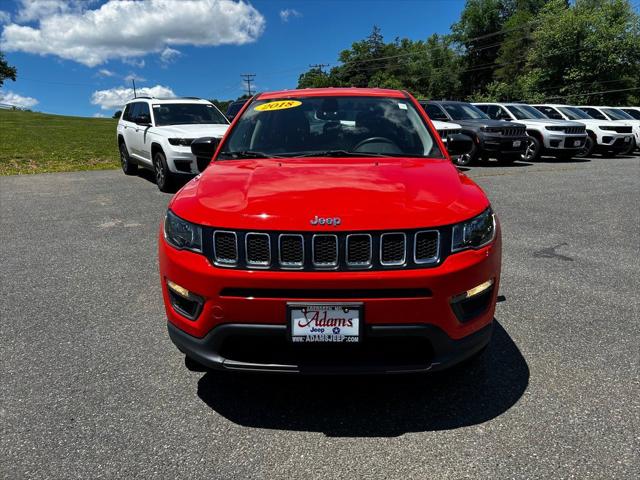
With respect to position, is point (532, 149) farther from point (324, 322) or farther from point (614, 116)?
point (324, 322)

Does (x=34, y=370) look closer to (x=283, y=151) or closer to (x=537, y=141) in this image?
(x=283, y=151)

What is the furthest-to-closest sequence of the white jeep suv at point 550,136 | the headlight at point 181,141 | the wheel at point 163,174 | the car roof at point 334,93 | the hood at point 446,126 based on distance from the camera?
the white jeep suv at point 550,136, the hood at point 446,126, the wheel at point 163,174, the headlight at point 181,141, the car roof at point 334,93

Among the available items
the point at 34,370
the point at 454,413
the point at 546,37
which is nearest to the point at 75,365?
the point at 34,370

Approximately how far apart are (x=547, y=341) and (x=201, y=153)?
2971 mm

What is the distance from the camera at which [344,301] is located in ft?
7.26

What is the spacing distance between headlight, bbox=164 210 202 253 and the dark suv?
1190 centimetres

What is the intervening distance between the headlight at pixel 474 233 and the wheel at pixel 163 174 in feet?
24.9

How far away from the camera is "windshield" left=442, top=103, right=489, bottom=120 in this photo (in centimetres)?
1486

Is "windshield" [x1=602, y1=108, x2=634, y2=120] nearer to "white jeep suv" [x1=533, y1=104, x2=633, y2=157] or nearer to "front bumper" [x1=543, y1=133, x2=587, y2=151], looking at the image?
"white jeep suv" [x1=533, y1=104, x2=633, y2=157]

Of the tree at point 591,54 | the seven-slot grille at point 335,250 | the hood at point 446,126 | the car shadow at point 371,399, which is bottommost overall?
the car shadow at point 371,399

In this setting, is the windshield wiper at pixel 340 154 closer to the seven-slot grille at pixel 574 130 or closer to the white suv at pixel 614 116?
the seven-slot grille at pixel 574 130

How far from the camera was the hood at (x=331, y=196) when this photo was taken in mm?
2299

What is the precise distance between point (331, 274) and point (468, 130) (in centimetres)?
1301

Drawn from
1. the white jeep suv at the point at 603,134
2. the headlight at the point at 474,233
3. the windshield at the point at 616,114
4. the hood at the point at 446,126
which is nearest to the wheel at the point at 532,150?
the white jeep suv at the point at 603,134
